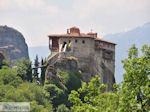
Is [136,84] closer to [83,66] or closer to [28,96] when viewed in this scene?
[28,96]

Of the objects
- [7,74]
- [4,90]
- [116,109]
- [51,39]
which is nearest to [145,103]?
[116,109]

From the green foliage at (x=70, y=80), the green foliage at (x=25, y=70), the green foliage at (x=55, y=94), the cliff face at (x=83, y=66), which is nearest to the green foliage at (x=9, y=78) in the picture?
the green foliage at (x=25, y=70)

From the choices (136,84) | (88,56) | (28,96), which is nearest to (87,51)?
(88,56)

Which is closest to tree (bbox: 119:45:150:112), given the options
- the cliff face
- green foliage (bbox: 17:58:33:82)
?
the cliff face

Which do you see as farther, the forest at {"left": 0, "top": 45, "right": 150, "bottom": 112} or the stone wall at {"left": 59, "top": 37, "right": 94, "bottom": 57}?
the stone wall at {"left": 59, "top": 37, "right": 94, "bottom": 57}

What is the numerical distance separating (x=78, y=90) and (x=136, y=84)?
546 cm

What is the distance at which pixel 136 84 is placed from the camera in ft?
93.5

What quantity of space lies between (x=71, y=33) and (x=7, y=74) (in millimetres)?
21524

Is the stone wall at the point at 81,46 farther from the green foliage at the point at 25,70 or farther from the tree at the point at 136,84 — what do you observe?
the tree at the point at 136,84

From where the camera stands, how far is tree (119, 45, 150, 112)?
26.8 metres

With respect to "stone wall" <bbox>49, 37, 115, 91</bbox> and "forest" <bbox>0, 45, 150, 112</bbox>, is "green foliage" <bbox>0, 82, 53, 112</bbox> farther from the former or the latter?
"stone wall" <bbox>49, 37, 115, 91</bbox>

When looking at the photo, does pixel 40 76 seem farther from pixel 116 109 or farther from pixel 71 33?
pixel 116 109

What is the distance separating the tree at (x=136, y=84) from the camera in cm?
2678

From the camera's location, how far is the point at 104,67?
9556 cm
